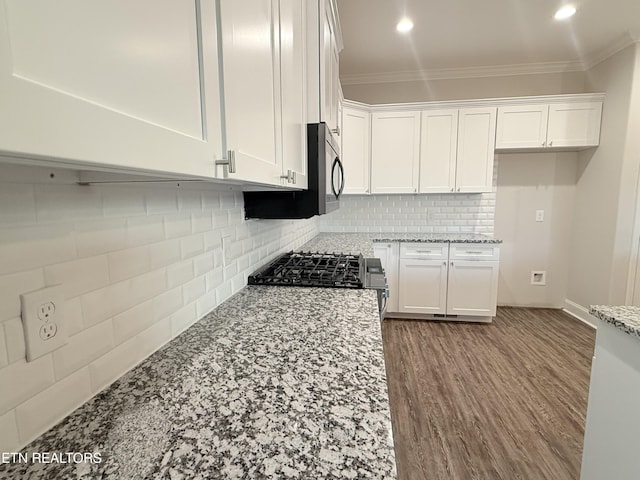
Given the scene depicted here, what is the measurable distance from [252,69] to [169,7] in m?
0.31

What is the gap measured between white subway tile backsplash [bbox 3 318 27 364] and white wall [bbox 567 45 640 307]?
13.4ft

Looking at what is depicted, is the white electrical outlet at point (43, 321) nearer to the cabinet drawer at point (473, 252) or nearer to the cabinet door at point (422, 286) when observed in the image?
the cabinet door at point (422, 286)

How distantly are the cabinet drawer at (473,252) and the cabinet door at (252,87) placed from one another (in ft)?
8.78

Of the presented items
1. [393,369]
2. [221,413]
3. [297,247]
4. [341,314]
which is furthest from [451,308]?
[221,413]

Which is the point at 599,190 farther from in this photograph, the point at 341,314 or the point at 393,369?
the point at 341,314

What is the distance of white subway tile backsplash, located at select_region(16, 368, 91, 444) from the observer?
552 millimetres

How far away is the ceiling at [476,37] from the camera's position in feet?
7.76

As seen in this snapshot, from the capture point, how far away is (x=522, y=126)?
10.5 feet

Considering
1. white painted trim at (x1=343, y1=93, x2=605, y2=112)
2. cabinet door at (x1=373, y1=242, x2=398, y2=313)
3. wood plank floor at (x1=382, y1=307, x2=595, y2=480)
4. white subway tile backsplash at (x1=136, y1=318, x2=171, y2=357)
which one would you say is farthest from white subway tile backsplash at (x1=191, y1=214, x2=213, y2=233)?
white painted trim at (x1=343, y1=93, x2=605, y2=112)

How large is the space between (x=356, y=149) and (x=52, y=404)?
3243 mm

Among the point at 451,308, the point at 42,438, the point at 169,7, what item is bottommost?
the point at 451,308

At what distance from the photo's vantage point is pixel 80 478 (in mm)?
474

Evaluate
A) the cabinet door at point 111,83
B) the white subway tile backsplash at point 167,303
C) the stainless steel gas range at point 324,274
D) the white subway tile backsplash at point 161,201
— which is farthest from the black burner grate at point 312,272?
the cabinet door at point 111,83

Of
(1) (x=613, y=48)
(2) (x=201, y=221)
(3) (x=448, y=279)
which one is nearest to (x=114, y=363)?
(2) (x=201, y=221)
